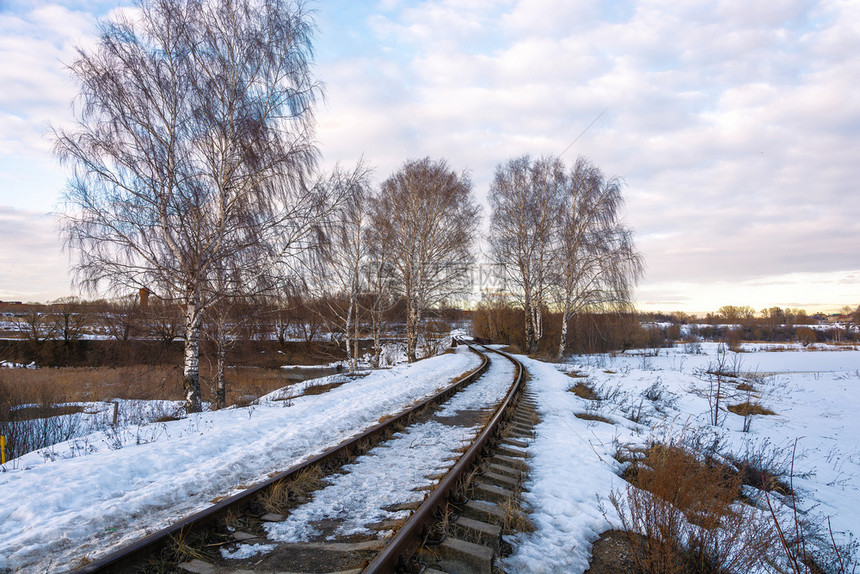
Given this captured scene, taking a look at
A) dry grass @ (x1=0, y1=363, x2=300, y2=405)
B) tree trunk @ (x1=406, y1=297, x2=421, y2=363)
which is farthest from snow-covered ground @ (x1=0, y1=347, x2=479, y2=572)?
tree trunk @ (x1=406, y1=297, x2=421, y2=363)

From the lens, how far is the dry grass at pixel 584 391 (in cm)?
1105

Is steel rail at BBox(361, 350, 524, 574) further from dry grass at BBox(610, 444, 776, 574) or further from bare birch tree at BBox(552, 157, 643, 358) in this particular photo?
bare birch tree at BBox(552, 157, 643, 358)

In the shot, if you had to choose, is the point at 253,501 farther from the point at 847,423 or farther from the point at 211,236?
the point at 847,423

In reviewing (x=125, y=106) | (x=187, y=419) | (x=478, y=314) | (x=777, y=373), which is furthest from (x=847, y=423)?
(x=478, y=314)

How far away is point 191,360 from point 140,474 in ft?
17.4

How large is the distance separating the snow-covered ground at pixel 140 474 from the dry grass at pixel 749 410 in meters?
11.0

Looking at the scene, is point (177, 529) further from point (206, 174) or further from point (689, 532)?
point (206, 174)

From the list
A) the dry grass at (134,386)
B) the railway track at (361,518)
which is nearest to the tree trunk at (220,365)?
the dry grass at (134,386)

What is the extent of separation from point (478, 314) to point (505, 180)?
23.5 meters

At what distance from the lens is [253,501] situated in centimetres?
383

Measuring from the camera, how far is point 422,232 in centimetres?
2050

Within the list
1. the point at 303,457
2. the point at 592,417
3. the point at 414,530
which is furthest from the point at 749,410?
the point at 414,530

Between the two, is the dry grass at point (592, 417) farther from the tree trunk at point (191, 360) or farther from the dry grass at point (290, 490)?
the tree trunk at point (191, 360)

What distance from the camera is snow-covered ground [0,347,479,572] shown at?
3240 millimetres
